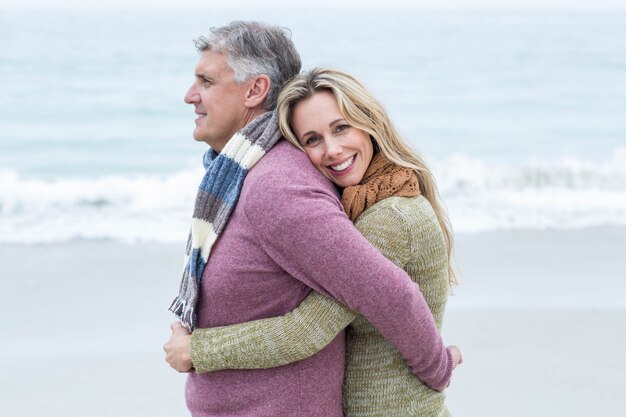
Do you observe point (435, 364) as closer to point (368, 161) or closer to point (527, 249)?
point (368, 161)

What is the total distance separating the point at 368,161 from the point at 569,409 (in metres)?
2.48

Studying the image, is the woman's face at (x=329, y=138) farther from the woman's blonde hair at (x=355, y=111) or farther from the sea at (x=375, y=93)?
the sea at (x=375, y=93)

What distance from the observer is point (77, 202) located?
9.42 m

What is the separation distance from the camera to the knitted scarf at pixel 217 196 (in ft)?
7.06

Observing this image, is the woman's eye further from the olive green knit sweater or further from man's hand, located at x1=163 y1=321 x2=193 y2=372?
man's hand, located at x1=163 y1=321 x2=193 y2=372

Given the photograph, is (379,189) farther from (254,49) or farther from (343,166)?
(254,49)

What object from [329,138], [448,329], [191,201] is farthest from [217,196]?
[191,201]

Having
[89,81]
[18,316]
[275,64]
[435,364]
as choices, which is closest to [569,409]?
[435,364]

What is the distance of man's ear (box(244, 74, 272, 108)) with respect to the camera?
236 centimetres

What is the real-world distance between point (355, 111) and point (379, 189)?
0.22m

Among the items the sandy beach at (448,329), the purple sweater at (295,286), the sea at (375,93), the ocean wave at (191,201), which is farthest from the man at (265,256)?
the ocean wave at (191,201)

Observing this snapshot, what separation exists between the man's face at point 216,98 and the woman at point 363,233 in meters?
0.14

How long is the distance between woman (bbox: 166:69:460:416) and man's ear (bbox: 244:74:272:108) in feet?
0.23

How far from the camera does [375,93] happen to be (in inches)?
103
